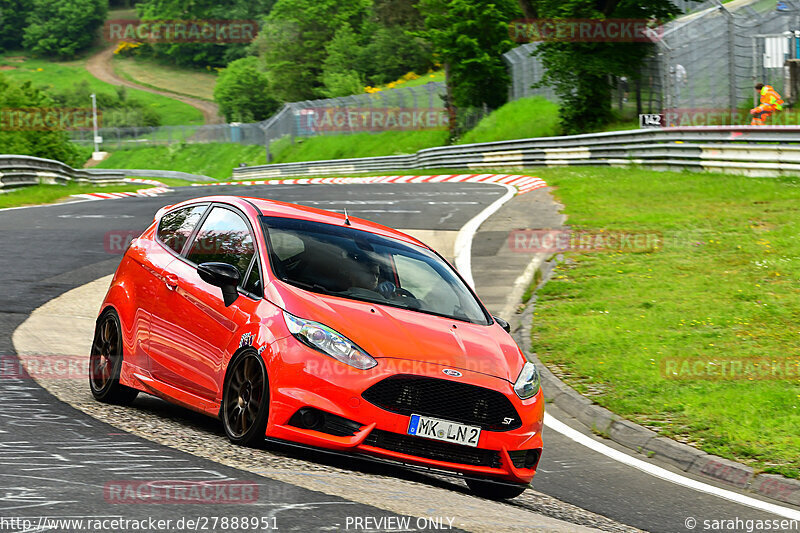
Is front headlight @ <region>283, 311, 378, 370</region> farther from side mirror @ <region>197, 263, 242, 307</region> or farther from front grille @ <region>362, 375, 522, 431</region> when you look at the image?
side mirror @ <region>197, 263, 242, 307</region>

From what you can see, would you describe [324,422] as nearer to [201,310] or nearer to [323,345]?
[323,345]

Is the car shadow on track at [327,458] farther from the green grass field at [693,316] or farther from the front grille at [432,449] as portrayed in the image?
the green grass field at [693,316]

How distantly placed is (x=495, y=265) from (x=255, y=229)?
388 inches

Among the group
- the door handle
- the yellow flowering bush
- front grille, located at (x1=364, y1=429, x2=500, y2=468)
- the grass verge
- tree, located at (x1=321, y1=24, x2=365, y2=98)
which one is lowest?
front grille, located at (x1=364, y1=429, x2=500, y2=468)

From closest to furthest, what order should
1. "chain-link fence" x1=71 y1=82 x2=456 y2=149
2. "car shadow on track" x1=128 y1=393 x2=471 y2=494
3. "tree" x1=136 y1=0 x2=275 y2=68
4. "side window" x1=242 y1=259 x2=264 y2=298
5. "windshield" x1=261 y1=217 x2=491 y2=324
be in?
"car shadow on track" x1=128 y1=393 x2=471 y2=494 < "side window" x1=242 y1=259 x2=264 y2=298 < "windshield" x1=261 y1=217 x2=491 y2=324 < "chain-link fence" x1=71 y1=82 x2=456 y2=149 < "tree" x1=136 y1=0 x2=275 y2=68

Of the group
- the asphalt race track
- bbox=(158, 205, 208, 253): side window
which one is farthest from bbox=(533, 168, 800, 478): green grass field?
bbox=(158, 205, 208, 253): side window

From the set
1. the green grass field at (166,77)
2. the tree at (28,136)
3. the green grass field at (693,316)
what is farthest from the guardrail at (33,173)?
the green grass field at (166,77)

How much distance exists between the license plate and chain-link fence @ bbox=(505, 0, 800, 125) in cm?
2671

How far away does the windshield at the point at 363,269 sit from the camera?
275 inches

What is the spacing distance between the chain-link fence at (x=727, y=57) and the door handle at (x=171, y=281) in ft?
86.1

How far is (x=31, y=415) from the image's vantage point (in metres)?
6.95

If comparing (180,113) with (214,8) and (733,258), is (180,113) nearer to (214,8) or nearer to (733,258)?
(214,8)

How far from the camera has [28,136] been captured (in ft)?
148

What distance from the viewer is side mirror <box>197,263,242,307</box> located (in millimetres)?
6805
